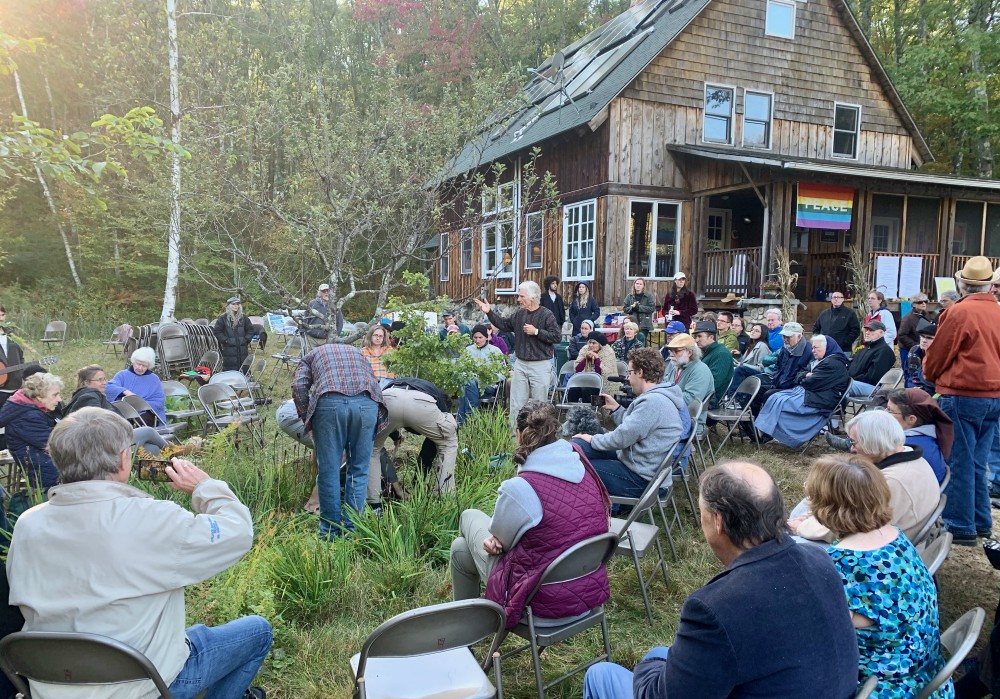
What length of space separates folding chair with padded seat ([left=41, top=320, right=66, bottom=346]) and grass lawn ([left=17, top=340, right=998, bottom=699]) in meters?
14.2

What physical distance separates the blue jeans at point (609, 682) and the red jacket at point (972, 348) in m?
3.45

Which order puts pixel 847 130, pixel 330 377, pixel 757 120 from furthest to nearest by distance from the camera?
pixel 847 130 < pixel 757 120 < pixel 330 377

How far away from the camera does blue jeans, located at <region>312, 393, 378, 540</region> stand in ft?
13.6

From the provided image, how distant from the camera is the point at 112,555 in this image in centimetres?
184

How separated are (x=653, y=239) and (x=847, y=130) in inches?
268

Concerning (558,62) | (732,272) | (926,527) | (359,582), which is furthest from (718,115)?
(359,582)

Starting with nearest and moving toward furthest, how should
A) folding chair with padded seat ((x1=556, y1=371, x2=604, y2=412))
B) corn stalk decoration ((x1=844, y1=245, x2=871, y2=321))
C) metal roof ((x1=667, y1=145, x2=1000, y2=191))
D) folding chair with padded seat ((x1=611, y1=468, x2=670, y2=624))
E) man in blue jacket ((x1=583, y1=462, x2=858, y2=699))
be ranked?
man in blue jacket ((x1=583, y1=462, x2=858, y2=699)) → folding chair with padded seat ((x1=611, y1=468, x2=670, y2=624)) → folding chair with padded seat ((x1=556, y1=371, x2=604, y2=412)) → metal roof ((x1=667, y1=145, x2=1000, y2=191)) → corn stalk decoration ((x1=844, y1=245, x2=871, y2=321))

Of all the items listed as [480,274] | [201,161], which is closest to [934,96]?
[480,274]

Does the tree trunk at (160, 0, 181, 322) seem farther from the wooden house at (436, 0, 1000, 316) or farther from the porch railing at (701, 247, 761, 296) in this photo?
the porch railing at (701, 247, 761, 296)

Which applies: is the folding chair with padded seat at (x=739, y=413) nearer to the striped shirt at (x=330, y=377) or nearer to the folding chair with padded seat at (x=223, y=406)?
the striped shirt at (x=330, y=377)

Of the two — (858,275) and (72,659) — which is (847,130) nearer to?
(858,275)

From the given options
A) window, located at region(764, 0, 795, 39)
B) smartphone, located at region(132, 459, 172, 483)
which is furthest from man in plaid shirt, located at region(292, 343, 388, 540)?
window, located at region(764, 0, 795, 39)

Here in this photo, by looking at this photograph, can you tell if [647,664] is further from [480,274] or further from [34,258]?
[34,258]

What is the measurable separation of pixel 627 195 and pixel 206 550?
13.6 metres
